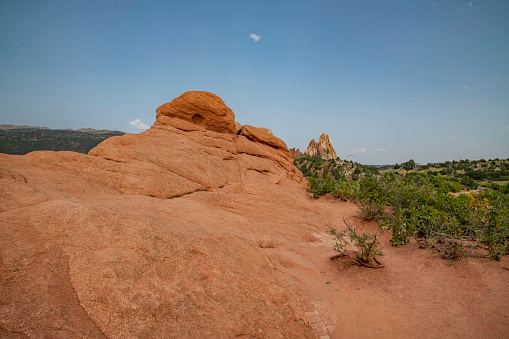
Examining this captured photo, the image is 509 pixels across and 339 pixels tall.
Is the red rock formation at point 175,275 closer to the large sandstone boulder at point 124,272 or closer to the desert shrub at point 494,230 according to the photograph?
the large sandstone boulder at point 124,272

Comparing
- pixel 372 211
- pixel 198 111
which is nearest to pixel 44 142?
pixel 198 111

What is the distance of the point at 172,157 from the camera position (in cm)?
1317

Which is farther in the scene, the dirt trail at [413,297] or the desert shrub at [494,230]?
the desert shrub at [494,230]

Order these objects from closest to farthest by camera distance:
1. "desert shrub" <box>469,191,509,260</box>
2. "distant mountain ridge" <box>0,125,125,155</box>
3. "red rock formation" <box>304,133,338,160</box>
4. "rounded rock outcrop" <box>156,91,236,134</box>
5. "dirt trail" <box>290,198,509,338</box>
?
"dirt trail" <box>290,198,509,338</box> → "desert shrub" <box>469,191,509,260</box> → "rounded rock outcrop" <box>156,91,236,134</box> → "distant mountain ridge" <box>0,125,125,155</box> → "red rock formation" <box>304,133,338,160</box>

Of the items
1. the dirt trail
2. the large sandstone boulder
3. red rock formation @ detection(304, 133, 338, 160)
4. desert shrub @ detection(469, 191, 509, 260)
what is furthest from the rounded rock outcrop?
red rock formation @ detection(304, 133, 338, 160)

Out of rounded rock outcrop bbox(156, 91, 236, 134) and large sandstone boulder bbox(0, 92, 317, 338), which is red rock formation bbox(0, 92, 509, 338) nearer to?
large sandstone boulder bbox(0, 92, 317, 338)

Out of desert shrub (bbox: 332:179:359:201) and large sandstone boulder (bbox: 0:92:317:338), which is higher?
desert shrub (bbox: 332:179:359:201)

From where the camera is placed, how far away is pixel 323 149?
260 ft

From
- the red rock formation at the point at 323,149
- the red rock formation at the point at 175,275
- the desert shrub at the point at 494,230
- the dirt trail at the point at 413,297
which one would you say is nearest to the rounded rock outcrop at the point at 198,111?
the red rock formation at the point at 175,275

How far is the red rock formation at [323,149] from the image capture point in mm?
78812

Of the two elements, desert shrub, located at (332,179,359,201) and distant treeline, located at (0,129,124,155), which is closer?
desert shrub, located at (332,179,359,201)

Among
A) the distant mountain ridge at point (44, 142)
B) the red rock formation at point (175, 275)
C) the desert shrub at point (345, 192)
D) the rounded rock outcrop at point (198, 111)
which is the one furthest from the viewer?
the distant mountain ridge at point (44, 142)

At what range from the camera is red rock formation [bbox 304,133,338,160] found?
78812 mm

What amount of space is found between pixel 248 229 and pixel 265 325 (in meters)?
4.89
